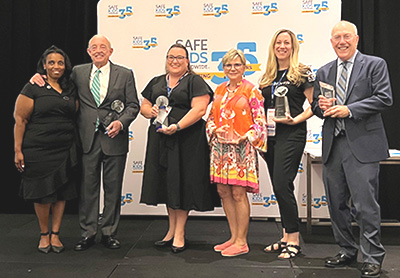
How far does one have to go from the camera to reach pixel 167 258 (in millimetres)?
3234

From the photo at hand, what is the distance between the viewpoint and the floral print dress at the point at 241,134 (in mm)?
3127

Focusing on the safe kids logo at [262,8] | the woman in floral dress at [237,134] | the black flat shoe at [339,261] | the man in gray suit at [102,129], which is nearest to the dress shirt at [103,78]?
the man in gray suit at [102,129]

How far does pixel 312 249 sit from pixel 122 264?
153 centimetres

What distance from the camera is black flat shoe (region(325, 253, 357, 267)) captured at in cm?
304

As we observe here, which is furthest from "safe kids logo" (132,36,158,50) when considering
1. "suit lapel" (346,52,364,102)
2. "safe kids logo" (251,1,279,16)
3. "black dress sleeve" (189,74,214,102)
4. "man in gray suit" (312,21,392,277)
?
"suit lapel" (346,52,364,102)

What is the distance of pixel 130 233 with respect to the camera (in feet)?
13.2

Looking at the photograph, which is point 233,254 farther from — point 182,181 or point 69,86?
point 69,86

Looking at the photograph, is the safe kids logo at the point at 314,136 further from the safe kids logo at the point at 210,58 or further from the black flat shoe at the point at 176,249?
the black flat shoe at the point at 176,249

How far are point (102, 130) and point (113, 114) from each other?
0.50 ft

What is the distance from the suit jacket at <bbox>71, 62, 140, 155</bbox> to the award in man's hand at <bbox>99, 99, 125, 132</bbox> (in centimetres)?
2

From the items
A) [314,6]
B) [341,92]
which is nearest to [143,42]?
[314,6]

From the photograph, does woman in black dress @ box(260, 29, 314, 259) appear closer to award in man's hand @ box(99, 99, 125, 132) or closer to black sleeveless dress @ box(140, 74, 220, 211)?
black sleeveless dress @ box(140, 74, 220, 211)

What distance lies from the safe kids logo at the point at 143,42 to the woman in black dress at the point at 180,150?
1.24 m

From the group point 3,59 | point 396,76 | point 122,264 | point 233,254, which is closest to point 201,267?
point 233,254
